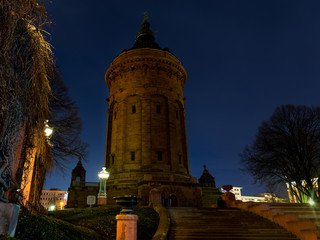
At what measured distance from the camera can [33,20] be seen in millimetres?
6434

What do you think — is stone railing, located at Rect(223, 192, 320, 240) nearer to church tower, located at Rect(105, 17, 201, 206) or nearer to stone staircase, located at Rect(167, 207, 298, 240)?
stone staircase, located at Rect(167, 207, 298, 240)

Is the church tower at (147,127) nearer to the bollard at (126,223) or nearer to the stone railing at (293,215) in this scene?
the stone railing at (293,215)

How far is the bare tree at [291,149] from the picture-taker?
2500cm

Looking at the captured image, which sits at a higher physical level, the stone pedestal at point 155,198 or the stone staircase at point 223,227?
the stone pedestal at point 155,198

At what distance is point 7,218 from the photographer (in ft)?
18.4

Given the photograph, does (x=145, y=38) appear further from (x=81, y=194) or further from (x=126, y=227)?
(x=126, y=227)

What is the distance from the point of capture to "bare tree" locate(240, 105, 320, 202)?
25.0 meters

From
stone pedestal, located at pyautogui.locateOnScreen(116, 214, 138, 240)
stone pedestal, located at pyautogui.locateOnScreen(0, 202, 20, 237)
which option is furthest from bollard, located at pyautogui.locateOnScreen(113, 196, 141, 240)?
stone pedestal, located at pyautogui.locateOnScreen(0, 202, 20, 237)

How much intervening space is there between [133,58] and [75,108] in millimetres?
16532

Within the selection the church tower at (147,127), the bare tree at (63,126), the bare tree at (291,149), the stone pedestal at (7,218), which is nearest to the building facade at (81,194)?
the church tower at (147,127)

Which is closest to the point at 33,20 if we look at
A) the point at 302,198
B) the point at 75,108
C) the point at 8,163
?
the point at 8,163

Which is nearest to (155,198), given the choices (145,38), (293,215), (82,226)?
(82,226)

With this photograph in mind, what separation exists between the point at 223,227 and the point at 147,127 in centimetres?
2189

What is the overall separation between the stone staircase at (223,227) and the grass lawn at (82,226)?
4.92 ft
